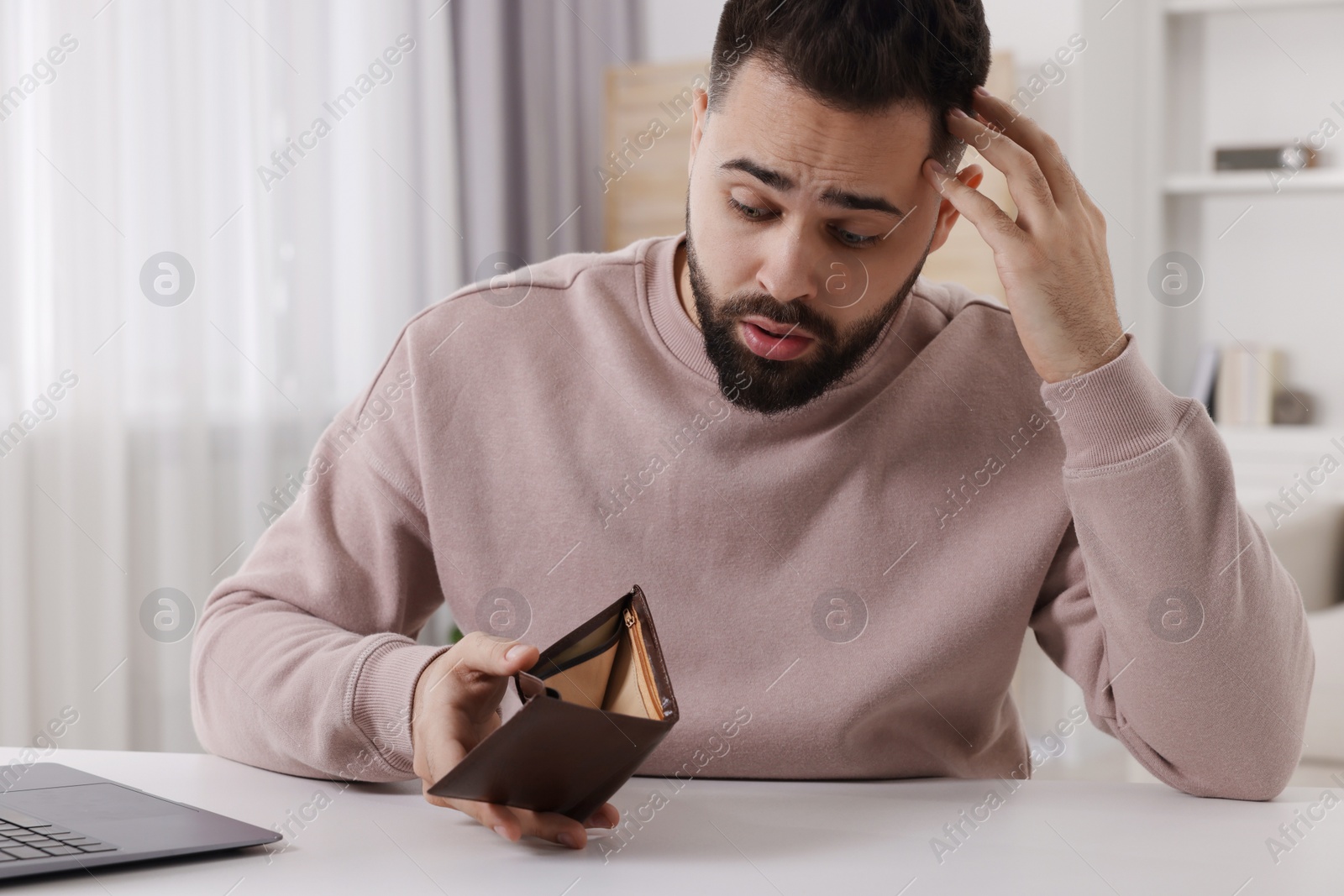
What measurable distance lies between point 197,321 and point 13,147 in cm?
44

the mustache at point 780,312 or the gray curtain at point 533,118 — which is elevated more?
the gray curtain at point 533,118

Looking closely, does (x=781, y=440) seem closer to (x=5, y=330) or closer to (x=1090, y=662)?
(x=1090, y=662)

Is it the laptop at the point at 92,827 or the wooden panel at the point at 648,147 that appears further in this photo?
the wooden panel at the point at 648,147

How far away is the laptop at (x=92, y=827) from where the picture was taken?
2.47 feet

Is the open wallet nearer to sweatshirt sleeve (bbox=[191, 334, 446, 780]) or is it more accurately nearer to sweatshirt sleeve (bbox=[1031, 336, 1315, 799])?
sweatshirt sleeve (bbox=[191, 334, 446, 780])

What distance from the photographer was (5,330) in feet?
6.32

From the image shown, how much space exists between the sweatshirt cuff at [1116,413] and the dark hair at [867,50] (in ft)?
0.84

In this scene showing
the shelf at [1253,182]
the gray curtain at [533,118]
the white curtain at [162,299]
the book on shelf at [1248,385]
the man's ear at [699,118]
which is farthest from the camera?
the book on shelf at [1248,385]

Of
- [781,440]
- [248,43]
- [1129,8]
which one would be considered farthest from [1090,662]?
[1129,8]

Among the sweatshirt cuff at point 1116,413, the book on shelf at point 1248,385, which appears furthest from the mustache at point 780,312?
the book on shelf at point 1248,385

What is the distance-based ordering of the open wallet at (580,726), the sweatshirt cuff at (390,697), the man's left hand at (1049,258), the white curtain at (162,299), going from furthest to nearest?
the white curtain at (162,299), the man's left hand at (1049,258), the sweatshirt cuff at (390,697), the open wallet at (580,726)

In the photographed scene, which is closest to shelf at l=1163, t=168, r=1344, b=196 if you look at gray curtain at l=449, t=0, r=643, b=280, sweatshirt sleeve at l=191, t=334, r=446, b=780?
gray curtain at l=449, t=0, r=643, b=280

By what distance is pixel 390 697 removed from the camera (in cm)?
95

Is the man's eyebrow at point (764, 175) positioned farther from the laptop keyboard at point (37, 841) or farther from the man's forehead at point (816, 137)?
the laptop keyboard at point (37, 841)
